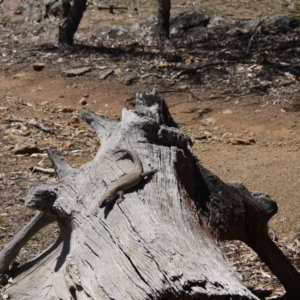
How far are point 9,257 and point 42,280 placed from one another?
440 millimetres

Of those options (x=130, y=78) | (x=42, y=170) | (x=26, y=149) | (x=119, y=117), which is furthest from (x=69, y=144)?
(x=130, y=78)

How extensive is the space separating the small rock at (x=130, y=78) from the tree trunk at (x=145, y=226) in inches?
239

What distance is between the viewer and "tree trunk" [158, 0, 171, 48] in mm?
11242

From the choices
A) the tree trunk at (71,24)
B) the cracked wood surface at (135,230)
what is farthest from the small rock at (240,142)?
the tree trunk at (71,24)

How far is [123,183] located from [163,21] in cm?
821

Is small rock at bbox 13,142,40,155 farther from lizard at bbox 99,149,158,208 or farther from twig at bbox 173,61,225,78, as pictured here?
lizard at bbox 99,149,158,208

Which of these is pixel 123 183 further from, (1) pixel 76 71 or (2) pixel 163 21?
(2) pixel 163 21

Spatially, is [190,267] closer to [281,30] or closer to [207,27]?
[281,30]

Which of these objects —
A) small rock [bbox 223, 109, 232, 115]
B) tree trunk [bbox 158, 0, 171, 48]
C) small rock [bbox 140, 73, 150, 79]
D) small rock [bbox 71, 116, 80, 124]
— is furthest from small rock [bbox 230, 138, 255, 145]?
tree trunk [bbox 158, 0, 171, 48]

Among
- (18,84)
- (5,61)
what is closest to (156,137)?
(18,84)

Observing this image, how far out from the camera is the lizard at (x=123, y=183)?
3.30m

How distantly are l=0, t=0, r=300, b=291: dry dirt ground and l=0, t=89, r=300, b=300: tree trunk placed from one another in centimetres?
92

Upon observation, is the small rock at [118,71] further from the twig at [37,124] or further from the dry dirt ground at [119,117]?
the twig at [37,124]

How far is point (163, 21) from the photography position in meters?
11.4
